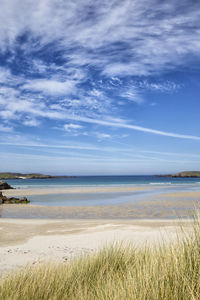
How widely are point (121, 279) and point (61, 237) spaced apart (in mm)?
6857

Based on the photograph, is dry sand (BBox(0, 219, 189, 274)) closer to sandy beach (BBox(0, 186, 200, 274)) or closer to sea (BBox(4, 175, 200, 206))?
sandy beach (BBox(0, 186, 200, 274))

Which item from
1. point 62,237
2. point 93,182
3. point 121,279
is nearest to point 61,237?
point 62,237

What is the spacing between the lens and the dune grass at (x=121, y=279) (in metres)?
3.31

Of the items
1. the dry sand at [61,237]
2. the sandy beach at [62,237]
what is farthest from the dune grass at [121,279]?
the dry sand at [61,237]

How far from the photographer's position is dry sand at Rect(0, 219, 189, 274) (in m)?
8.19

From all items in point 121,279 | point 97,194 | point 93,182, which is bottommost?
point 93,182

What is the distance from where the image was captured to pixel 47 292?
13.7 feet

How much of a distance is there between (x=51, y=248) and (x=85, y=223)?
4.78 m

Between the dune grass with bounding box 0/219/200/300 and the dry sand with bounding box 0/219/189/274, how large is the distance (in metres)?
1.59

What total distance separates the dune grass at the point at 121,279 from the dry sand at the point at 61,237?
1585mm

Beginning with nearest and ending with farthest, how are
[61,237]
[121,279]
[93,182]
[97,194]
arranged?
1. [121,279]
2. [61,237]
3. [97,194]
4. [93,182]

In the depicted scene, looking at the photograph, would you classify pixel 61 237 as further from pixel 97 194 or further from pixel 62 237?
pixel 97 194

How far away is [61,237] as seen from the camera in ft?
35.9

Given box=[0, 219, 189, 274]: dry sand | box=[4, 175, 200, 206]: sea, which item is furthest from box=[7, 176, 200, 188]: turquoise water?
box=[0, 219, 189, 274]: dry sand
